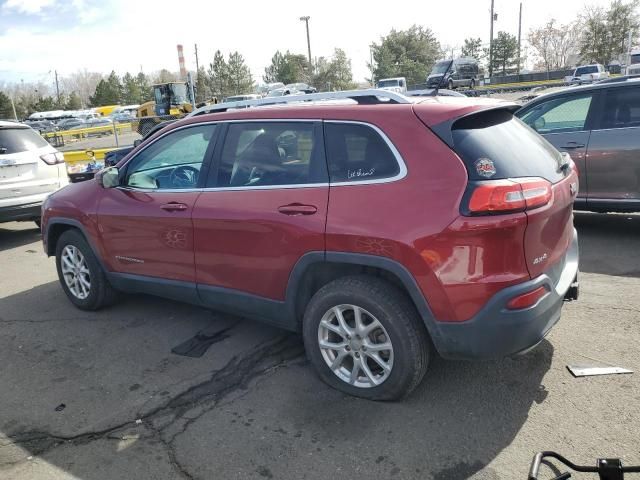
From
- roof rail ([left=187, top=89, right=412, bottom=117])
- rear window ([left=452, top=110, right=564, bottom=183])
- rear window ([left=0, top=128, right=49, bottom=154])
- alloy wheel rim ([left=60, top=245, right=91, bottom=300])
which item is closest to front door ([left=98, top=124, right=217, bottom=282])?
roof rail ([left=187, top=89, right=412, bottom=117])

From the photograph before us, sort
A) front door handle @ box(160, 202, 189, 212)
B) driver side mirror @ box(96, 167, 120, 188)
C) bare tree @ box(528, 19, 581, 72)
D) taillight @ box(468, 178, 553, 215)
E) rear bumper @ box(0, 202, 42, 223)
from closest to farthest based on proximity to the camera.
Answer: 1. taillight @ box(468, 178, 553, 215)
2. front door handle @ box(160, 202, 189, 212)
3. driver side mirror @ box(96, 167, 120, 188)
4. rear bumper @ box(0, 202, 42, 223)
5. bare tree @ box(528, 19, 581, 72)

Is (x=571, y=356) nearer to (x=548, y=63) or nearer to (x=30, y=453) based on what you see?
(x=30, y=453)

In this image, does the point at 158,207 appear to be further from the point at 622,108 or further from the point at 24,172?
the point at 622,108

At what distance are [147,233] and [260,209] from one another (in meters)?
1.23

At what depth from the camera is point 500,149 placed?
287 cm

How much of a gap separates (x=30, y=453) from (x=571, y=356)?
3306 mm

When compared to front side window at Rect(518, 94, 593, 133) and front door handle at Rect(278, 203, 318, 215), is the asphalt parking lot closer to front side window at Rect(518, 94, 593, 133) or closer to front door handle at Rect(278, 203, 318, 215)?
front door handle at Rect(278, 203, 318, 215)

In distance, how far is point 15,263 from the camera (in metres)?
6.80

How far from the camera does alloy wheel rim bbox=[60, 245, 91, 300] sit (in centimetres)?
480

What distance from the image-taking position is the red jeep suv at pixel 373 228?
2682mm

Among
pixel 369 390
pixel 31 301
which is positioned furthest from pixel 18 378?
pixel 369 390

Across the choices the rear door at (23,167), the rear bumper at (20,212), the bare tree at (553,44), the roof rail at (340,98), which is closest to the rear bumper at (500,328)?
the roof rail at (340,98)

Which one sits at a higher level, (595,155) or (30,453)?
(595,155)

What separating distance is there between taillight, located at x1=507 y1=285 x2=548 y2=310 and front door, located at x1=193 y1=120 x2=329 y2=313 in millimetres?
1081
